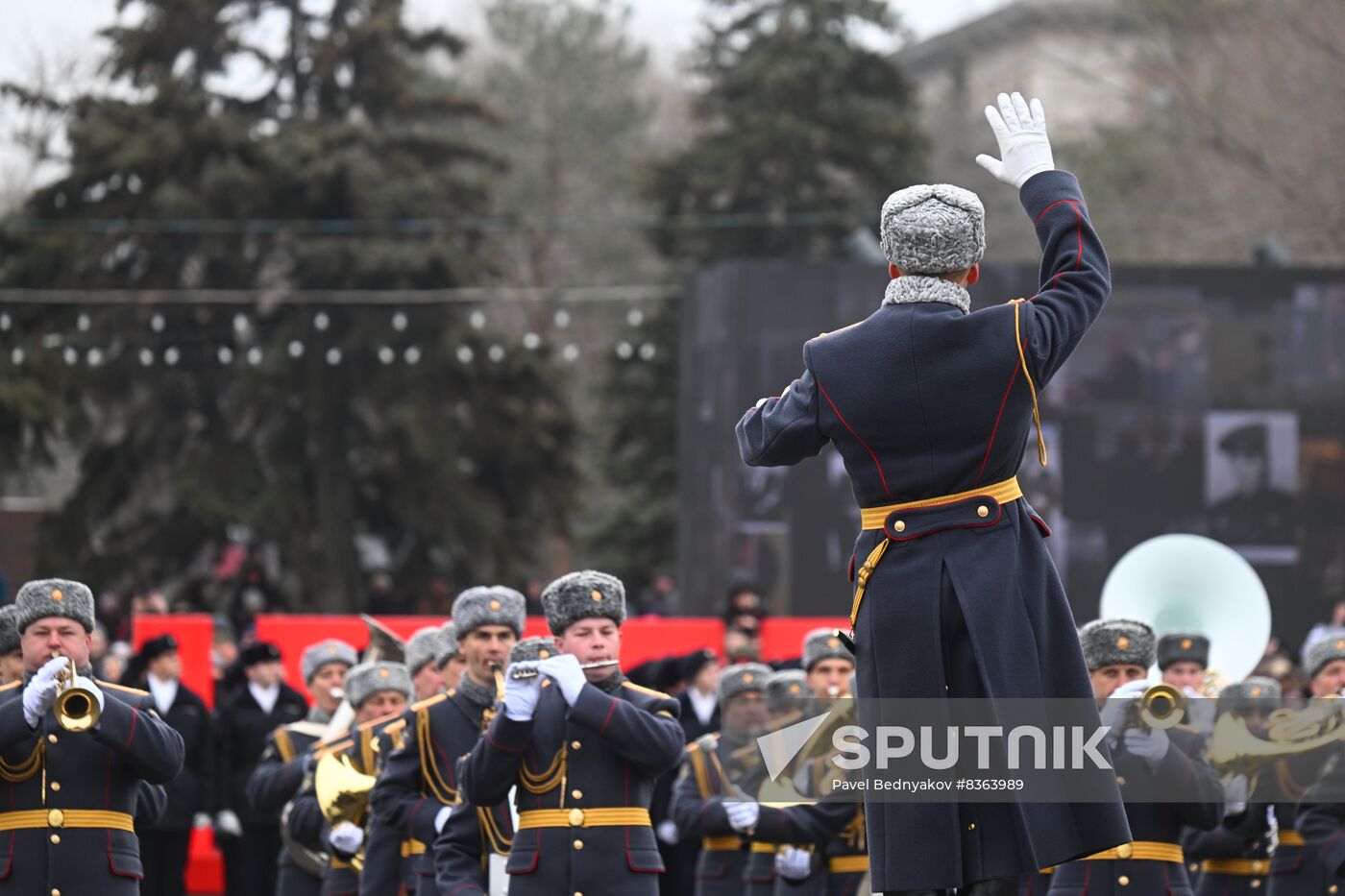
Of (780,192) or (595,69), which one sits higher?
(595,69)

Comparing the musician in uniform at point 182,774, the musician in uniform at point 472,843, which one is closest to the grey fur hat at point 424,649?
the musician in uniform at point 472,843

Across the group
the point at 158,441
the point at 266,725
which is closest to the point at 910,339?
the point at 266,725

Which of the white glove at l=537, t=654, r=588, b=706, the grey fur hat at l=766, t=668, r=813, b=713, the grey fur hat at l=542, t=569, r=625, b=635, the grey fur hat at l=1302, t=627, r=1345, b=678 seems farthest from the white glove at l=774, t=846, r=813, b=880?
the white glove at l=537, t=654, r=588, b=706

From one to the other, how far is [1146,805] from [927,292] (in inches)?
132

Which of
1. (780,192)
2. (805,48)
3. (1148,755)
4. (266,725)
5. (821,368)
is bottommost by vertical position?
(266,725)

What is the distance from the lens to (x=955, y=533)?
482 centimetres

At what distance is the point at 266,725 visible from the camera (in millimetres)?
14234

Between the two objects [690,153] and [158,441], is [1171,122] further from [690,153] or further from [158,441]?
[158,441]

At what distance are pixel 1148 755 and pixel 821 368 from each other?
3.18 meters

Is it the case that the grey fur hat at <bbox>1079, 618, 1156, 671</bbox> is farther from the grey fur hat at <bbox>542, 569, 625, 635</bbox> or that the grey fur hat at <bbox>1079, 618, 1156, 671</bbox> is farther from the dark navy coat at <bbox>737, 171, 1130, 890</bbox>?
the dark navy coat at <bbox>737, 171, 1130, 890</bbox>

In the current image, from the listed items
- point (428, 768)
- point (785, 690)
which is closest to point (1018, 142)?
point (428, 768)

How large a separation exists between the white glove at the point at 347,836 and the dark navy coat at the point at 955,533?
16.2 ft

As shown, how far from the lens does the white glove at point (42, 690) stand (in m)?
6.96

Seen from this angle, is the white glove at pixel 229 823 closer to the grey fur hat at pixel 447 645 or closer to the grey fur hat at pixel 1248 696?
the grey fur hat at pixel 447 645
